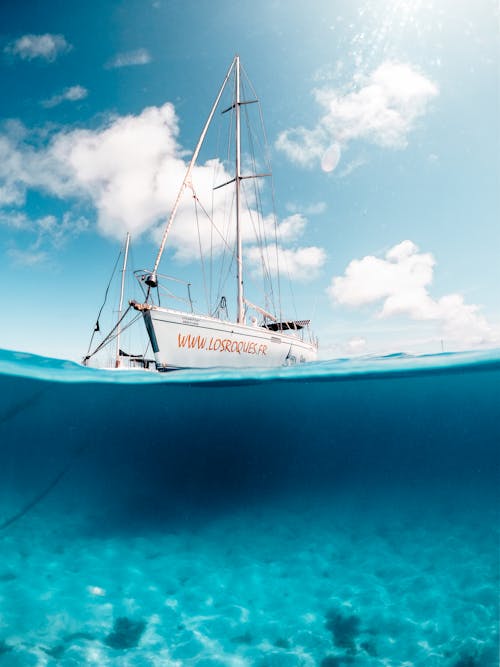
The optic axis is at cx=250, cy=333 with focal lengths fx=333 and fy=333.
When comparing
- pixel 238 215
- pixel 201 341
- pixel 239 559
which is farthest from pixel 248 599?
pixel 238 215

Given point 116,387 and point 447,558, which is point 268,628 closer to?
point 447,558

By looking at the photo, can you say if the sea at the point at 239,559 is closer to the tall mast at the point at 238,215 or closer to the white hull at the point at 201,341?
the white hull at the point at 201,341

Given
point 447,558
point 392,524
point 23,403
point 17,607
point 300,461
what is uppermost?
point 23,403

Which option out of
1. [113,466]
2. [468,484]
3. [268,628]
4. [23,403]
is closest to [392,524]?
[268,628]

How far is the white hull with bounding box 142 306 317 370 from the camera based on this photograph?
13.2 meters

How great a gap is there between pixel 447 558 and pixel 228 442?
27.6 metres

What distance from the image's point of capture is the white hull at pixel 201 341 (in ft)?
43.3

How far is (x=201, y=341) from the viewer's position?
14.4 m

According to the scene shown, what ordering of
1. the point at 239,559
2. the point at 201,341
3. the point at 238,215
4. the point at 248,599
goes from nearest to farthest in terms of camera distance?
the point at 248,599, the point at 239,559, the point at 201,341, the point at 238,215

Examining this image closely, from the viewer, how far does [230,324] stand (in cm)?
1549

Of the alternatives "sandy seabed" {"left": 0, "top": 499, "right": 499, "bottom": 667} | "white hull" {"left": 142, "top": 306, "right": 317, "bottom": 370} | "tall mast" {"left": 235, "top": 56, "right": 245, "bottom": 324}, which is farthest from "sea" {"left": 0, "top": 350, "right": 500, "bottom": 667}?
"tall mast" {"left": 235, "top": 56, "right": 245, "bottom": 324}

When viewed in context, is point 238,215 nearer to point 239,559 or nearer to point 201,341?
point 201,341

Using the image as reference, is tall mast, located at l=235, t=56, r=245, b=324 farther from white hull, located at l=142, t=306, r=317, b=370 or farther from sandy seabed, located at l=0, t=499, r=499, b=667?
sandy seabed, located at l=0, t=499, r=499, b=667

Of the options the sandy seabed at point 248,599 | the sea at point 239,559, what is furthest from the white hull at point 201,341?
the sandy seabed at point 248,599
